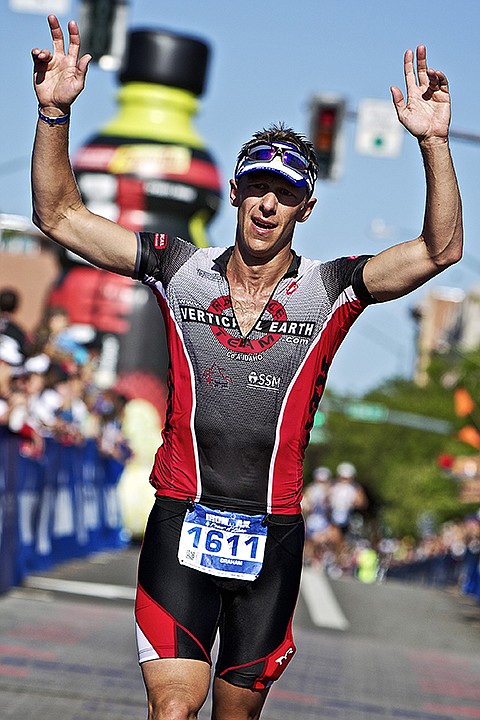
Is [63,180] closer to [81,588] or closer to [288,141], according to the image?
[288,141]

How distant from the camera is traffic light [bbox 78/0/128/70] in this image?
1702cm

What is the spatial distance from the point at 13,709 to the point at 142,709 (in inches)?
27.3

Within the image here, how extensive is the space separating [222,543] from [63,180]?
4.24 ft

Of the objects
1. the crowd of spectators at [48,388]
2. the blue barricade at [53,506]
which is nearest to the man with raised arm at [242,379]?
the crowd of spectators at [48,388]

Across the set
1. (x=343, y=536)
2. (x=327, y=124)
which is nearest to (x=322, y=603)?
(x=327, y=124)

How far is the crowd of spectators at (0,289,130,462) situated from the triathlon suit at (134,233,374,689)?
6.63 metres

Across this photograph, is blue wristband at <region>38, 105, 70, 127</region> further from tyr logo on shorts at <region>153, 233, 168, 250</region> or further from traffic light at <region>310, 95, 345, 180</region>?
traffic light at <region>310, 95, 345, 180</region>

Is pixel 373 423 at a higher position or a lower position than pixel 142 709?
lower

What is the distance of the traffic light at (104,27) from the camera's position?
55.8 feet

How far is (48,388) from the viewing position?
1433cm

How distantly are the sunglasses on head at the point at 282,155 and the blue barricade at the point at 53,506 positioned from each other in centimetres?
743

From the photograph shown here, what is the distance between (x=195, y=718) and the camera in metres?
4.96

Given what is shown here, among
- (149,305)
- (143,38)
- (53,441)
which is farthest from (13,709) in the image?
(143,38)

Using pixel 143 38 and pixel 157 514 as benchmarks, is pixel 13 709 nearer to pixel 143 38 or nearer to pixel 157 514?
pixel 157 514
